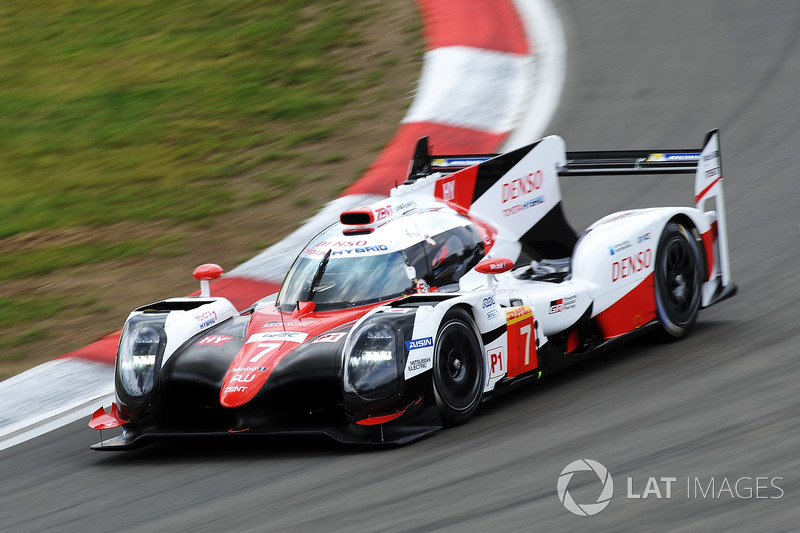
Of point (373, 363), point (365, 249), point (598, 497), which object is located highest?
point (365, 249)

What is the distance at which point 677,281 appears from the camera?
7449 millimetres

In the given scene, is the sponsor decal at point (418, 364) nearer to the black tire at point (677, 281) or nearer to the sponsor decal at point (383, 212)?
the sponsor decal at point (383, 212)

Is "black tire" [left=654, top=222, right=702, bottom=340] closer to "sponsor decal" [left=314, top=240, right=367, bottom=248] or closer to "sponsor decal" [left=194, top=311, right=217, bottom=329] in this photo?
"sponsor decal" [left=314, top=240, right=367, bottom=248]

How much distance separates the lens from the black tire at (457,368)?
581 cm

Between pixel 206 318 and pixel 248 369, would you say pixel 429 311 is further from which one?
pixel 206 318

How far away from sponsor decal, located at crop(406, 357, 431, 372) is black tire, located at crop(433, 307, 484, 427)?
0.17 feet

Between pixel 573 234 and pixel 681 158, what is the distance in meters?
0.85

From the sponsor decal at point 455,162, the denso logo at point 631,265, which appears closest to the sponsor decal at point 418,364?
the denso logo at point 631,265

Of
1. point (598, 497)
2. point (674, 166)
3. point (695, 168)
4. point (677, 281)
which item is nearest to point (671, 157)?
point (674, 166)

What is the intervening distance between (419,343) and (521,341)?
806 millimetres

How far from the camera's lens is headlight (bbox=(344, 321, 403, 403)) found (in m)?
5.60

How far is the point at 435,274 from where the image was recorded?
6.52 m

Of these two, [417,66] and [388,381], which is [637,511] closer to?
[388,381]

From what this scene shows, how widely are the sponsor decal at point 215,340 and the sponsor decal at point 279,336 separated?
0.16 metres
